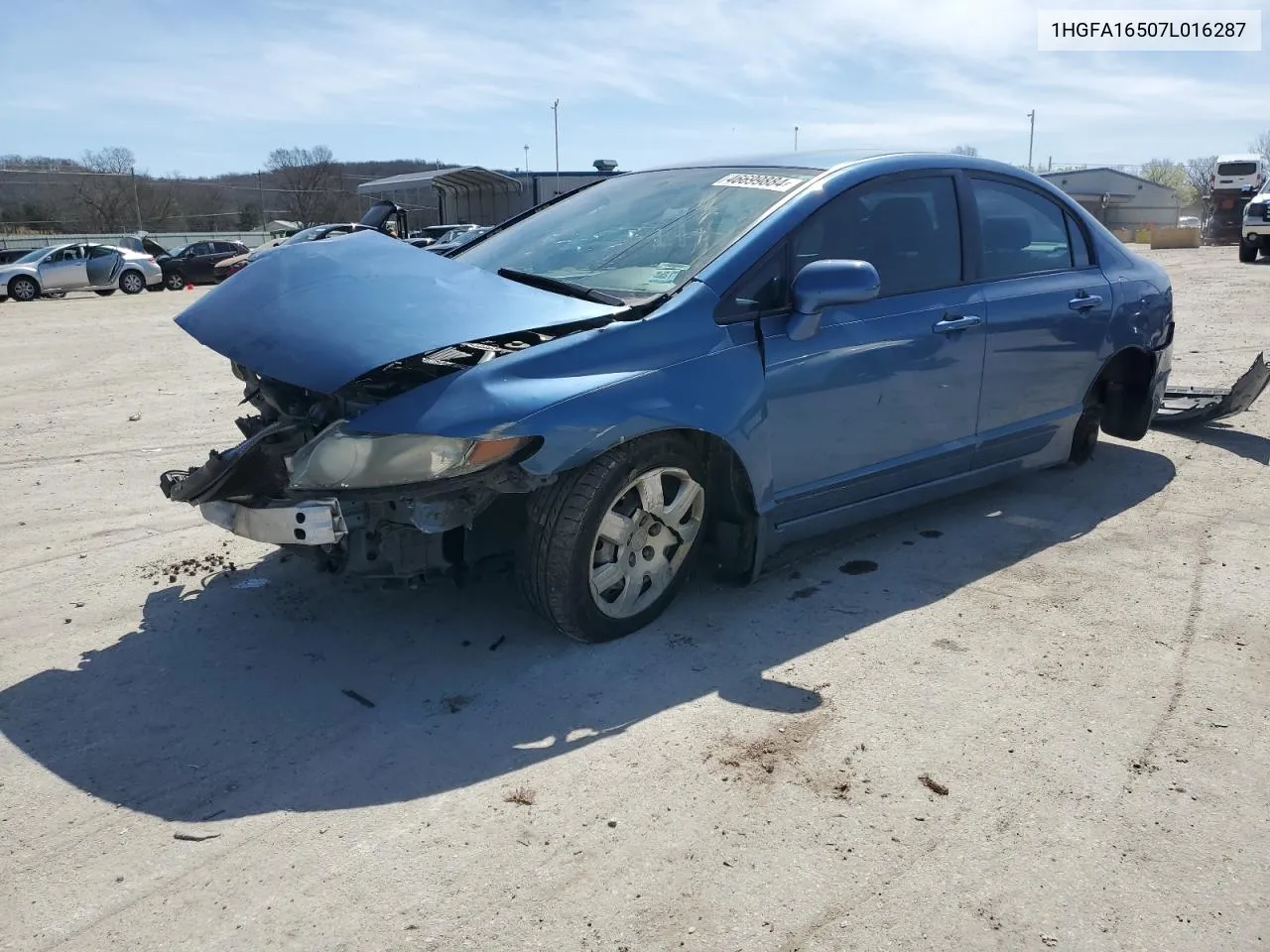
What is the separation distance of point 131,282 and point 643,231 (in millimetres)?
25070

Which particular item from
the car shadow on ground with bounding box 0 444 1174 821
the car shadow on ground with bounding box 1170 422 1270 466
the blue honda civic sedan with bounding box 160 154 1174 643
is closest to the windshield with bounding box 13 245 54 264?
the blue honda civic sedan with bounding box 160 154 1174 643

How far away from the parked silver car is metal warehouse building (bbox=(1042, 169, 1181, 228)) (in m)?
49.2

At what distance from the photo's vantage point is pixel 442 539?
3.37 m

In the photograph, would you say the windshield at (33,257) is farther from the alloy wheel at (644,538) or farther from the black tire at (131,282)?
the alloy wheel at (644,538)

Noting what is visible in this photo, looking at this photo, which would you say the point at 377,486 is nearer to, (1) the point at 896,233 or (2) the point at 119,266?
(1) the point at 896,233

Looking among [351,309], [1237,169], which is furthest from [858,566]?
[1237,169]

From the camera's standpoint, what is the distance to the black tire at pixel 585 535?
3307mm

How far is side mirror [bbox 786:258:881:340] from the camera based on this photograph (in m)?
3.63

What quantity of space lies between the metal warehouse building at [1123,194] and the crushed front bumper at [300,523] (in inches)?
2369

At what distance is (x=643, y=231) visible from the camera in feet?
13.5

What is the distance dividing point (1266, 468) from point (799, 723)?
4.27 metres

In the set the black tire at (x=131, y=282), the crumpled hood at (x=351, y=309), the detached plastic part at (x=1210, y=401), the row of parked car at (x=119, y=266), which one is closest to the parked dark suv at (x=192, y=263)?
the row of parked car at (x=119, y=266)

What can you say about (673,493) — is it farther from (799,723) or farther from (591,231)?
(591,231)

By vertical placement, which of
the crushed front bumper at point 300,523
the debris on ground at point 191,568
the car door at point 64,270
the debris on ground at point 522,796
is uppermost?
the car door at point 64,270
